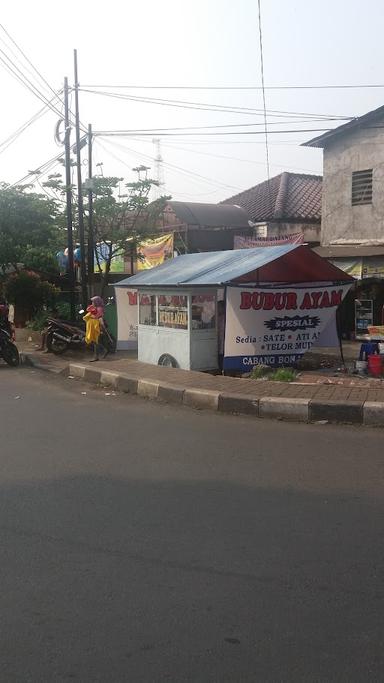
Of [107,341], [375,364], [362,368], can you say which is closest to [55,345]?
[107,341]

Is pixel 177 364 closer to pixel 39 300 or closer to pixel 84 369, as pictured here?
pixel 84 369

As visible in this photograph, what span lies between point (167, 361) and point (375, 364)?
3.61m

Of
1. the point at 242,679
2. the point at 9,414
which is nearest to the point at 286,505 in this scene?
the point at 242,679

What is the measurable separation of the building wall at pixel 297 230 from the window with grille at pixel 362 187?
5.01 meters

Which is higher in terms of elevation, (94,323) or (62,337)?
(94,323)

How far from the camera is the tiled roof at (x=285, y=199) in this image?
2245cm

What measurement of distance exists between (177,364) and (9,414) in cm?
365

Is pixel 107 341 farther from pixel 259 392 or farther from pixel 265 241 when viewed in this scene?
pixel 265 241

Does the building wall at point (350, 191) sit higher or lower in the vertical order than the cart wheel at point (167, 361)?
higher

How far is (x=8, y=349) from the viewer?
13.5 meters

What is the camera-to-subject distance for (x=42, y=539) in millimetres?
4008

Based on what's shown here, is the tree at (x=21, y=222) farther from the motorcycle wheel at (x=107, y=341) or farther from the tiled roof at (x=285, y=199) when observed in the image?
the tiled roof at (x=285, y=199)

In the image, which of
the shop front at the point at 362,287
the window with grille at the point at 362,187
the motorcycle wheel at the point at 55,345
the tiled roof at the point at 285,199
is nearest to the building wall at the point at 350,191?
the window with grille at the point at 362,187

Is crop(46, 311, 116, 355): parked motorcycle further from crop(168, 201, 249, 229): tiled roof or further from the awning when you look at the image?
crop(168, 201, 249, 229): tiled roof
